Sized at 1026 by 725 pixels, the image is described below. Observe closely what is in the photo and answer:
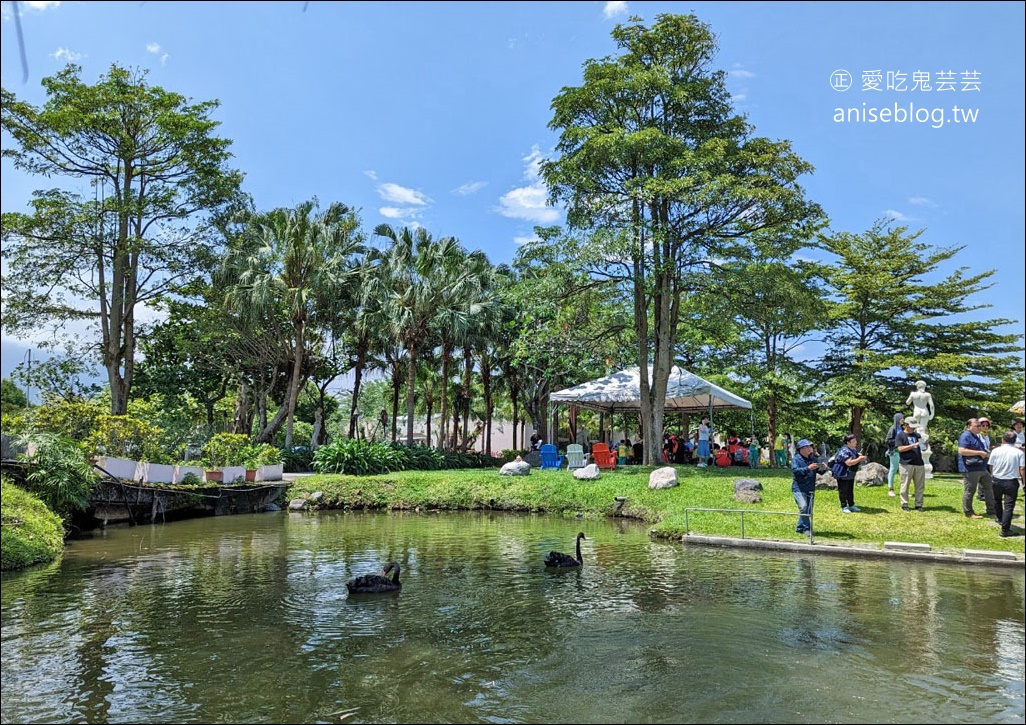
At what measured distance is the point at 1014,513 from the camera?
12.5 meters

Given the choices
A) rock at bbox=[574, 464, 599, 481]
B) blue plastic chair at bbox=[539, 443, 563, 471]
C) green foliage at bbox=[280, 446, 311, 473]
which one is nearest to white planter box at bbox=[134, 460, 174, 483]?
green foliage at bbox=[280, 446, 311, 473]

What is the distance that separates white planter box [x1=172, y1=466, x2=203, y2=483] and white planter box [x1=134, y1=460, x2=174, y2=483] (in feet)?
0.63

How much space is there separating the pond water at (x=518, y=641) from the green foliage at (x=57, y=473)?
123 inches

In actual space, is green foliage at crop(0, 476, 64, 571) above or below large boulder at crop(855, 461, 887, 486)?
below

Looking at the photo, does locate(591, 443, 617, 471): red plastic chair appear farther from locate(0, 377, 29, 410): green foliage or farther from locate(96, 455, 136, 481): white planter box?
locate(0, 377, 29, 410): green foliage

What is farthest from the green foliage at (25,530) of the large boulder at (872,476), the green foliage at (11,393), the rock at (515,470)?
the green foliage at (11,393)

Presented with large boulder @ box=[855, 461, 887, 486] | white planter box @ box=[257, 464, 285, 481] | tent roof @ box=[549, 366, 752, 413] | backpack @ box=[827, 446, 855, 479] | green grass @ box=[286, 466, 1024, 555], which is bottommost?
green grass @ box=[286, 466, 1024, 555]

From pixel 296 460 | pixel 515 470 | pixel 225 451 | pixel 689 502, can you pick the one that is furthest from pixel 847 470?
pixel 296 460

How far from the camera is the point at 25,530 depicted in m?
12.0

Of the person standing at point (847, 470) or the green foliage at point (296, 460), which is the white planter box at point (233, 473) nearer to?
the green foliage at point (296, 460)

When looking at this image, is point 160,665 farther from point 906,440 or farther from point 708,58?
point 708,58

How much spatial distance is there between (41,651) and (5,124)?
28.8 m

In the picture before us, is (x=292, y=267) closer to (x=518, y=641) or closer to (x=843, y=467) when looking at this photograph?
(x=843, y=467)

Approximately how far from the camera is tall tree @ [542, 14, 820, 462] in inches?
842
